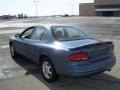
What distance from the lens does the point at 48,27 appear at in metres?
6.44

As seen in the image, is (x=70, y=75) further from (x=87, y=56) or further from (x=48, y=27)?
(x=48, y=27)

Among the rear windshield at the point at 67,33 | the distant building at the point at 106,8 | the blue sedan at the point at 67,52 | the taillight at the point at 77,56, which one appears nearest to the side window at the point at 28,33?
the blue sedan at the point at 67,52

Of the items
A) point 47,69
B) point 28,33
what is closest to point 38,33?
point 28,33

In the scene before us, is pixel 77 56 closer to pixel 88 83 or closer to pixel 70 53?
pixel 70 53

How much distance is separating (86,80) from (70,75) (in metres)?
0.99

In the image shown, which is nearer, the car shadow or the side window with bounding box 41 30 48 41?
the car shadow

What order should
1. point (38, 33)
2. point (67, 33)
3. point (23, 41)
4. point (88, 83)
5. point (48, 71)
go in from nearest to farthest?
point (88, 83)
point (48, 71)
point (67, 33)
point (38, 33)
point (23, 41)

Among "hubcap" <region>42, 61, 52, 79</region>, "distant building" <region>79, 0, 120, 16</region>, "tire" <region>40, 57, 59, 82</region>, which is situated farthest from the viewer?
"distant building" <region>79, 0, 120, 16</region>

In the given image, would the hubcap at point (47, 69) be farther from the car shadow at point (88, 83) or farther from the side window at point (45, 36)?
the side window at point (45, 36)

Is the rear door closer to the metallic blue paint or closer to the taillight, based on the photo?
the metallic blue paint

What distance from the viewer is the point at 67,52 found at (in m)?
5.22

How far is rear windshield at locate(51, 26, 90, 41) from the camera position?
6.17m

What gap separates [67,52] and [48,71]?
104 centimetres

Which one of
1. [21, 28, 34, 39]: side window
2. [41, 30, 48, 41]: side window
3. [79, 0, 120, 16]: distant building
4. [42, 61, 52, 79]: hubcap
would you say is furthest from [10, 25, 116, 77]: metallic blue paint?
[79, 0, 120, 16]: distant building
